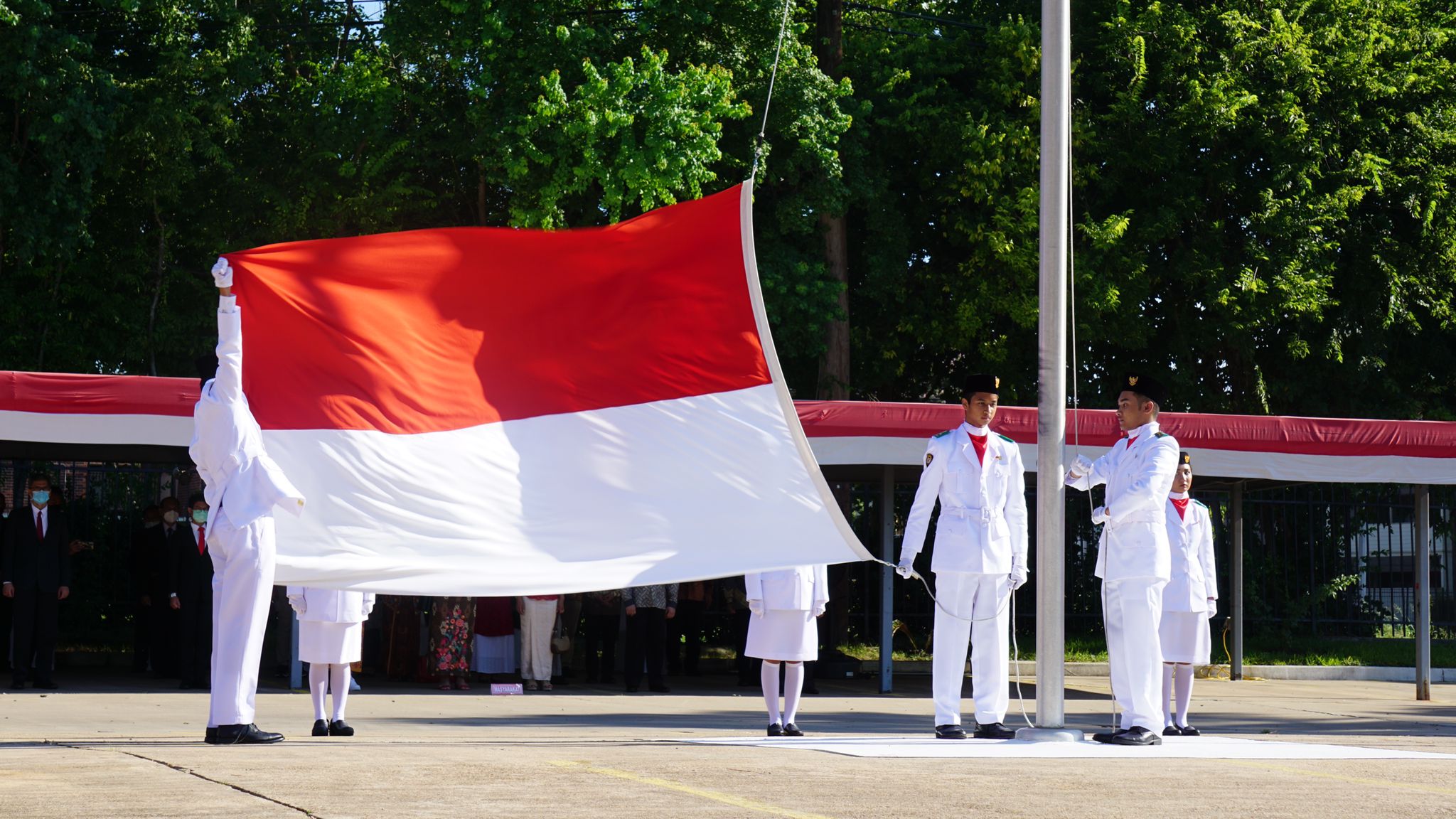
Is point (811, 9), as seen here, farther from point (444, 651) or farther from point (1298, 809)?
point (1298, 809)

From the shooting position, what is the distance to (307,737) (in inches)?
387

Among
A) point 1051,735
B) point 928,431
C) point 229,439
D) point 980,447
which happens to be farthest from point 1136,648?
point 928,431

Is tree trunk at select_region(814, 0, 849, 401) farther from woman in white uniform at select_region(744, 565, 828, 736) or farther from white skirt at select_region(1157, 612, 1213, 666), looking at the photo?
woman in white uniform at select_region(744, 565, 828, 736)

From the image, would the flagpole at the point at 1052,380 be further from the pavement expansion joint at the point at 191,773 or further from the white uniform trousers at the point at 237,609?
the pavement expansion joint at the point at 191,773

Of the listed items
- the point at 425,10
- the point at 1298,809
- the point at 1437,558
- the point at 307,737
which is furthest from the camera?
the point at 1437,558

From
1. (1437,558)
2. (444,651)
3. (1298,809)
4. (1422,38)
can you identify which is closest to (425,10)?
(444,651)

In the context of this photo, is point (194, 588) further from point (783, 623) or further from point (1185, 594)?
point (1185, 594)

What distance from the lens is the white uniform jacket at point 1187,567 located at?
12.8m

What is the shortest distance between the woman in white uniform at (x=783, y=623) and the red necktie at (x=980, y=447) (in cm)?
151

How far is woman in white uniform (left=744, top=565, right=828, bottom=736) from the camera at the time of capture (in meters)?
11.4

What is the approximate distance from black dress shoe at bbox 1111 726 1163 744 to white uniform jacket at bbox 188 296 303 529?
5.01m

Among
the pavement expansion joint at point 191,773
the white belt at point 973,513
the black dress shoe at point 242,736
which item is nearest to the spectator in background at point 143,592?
the pavement expansion joint at point 191,773

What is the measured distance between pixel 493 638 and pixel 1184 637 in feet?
25.3

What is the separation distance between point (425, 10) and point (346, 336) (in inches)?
673
